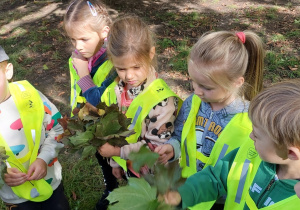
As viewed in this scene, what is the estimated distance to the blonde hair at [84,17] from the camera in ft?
8.84

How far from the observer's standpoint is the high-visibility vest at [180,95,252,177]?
1915 millimetres

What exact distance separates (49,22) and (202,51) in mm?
6186

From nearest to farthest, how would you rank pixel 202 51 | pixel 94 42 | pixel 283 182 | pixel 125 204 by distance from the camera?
pixel 125 204
pixel 283 182
pixel 202 51
pixel 94 42

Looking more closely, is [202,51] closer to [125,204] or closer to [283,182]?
[283,182]

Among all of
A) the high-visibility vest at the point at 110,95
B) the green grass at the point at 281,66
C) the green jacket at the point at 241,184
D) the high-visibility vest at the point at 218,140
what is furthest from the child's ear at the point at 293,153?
the green grass at the point at 281,66

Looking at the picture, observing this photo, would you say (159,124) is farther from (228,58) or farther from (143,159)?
(143,159)

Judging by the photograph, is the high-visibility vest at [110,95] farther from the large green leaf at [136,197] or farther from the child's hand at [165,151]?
the large green leaf at [136,197]

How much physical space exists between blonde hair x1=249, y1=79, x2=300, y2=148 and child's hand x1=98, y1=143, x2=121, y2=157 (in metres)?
1.06

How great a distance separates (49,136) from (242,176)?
1500mm

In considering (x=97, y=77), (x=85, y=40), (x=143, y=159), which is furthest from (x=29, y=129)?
(x=143, y=159)

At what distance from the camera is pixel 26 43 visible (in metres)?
6.60

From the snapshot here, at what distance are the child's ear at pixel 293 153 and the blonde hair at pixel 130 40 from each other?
4.09 feet

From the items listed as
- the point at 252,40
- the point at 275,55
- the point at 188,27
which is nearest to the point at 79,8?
the point at 252,40

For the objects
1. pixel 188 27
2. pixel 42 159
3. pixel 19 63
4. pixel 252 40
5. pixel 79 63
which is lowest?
pixel 19 63
